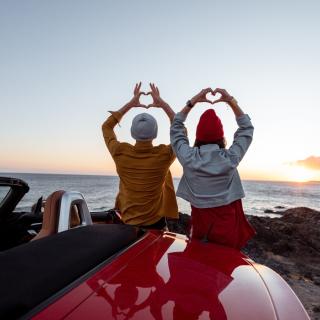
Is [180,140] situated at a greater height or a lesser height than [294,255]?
greater

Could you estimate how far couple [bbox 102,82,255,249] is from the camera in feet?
10.7

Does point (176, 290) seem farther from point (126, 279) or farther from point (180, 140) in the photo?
point (180, 140)

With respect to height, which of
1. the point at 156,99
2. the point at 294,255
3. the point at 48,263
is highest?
the point at 156,99

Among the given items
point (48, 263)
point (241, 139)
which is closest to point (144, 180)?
point (241, 139)

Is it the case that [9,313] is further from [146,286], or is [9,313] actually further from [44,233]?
[44,233]

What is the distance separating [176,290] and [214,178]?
165cm

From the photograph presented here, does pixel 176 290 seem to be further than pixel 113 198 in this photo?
No

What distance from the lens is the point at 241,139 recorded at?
3.39 m

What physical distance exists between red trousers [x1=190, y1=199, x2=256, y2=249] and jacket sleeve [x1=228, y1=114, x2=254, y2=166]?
0.42 meters

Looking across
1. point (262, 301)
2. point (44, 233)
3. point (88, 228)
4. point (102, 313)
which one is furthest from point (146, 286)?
point (44, 233)

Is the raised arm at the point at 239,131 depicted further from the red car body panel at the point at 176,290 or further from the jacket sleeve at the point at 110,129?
the jacket sleeve at the point at 110,129

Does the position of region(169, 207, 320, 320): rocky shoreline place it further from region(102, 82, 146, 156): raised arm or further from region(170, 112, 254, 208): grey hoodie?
region(102, 82, 146, 156): raised arm

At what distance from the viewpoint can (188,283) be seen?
1855 mm

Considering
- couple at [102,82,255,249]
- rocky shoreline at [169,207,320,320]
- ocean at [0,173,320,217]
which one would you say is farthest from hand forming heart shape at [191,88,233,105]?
rocky shoreline at [169,207,320,320]
